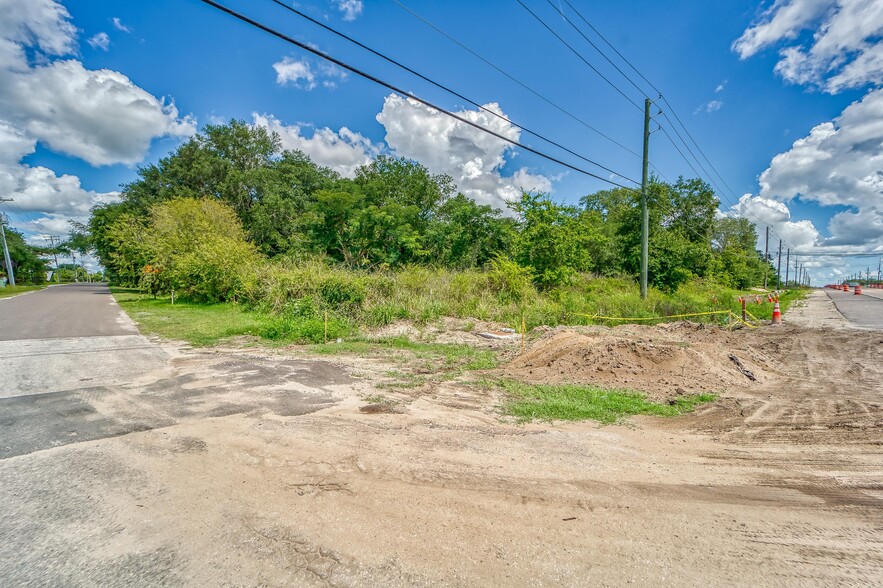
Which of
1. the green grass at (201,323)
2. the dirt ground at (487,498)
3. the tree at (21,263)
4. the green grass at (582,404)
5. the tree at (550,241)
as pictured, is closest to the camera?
the dirt ground at (487,498)

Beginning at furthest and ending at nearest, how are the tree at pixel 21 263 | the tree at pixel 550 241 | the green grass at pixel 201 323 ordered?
the tree at pixel 21 263 → the tree at pixel 550 241 → the green grass at pixel 201 323

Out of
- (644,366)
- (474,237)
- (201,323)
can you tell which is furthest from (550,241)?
(201,323)

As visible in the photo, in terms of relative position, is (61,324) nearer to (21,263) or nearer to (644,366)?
(644,366)

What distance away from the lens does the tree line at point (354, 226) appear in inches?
820

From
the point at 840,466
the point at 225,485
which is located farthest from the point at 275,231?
the point at 840,466

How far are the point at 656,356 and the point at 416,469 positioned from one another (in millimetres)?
6142

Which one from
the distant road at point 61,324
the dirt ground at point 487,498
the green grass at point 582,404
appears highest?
the distant road at point 61,324

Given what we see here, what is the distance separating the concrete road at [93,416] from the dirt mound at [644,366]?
4.17 meters

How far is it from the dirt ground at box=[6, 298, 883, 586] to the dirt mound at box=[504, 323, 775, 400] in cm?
113

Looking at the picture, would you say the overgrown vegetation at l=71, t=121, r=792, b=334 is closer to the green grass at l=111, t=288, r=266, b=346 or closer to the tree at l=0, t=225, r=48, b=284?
the green grass at l=111, t=288, r=266, b=346

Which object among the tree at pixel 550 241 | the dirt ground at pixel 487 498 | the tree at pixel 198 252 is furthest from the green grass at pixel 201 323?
the tree at pixel 550 241

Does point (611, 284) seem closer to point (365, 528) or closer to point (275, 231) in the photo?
point (365, 528)

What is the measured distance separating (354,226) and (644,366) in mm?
23842

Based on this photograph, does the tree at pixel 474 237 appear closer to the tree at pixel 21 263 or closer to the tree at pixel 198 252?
the tree at pixel 198 252
